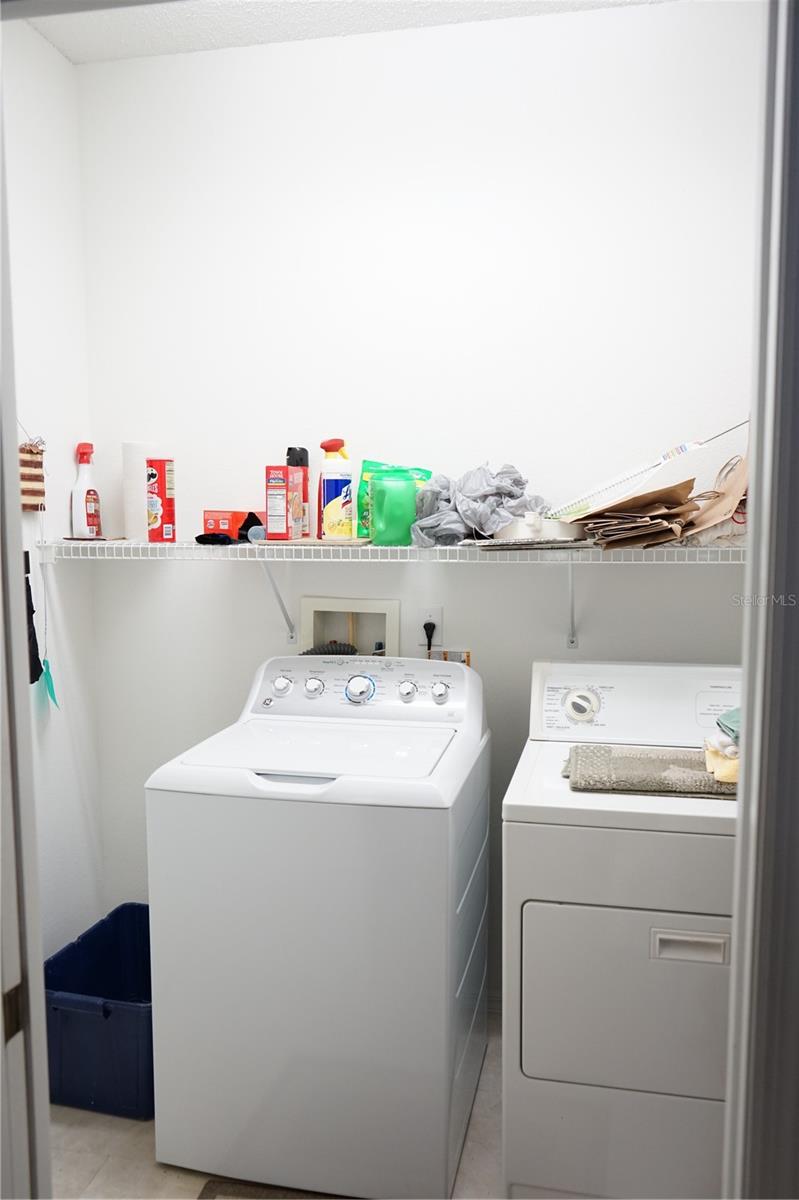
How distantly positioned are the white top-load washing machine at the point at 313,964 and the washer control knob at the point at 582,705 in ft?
1.16

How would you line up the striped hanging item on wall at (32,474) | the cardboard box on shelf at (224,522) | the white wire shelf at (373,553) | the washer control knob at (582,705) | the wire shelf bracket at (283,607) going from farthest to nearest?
the wire shelf bracket at (283,607) < the cardboard box on shelf at (224,522) < the striped hanging item on wall at (32,474) < the washer control knob at (582,705) < the white wire shelf at (373,553)

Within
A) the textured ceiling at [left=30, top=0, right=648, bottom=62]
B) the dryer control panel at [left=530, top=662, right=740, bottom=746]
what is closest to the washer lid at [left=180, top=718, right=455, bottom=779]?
the dryer control panel at [left=530, top=662, right=740, bottom=746]

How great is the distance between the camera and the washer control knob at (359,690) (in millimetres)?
2324

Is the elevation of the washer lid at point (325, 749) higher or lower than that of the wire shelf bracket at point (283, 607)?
lower

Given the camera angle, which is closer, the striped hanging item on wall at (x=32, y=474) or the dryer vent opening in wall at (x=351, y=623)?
the striped hanging item on wall at (x=32, y=474)

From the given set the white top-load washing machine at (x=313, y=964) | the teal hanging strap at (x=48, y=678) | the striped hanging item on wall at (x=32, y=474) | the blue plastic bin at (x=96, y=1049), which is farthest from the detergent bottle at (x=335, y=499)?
the blue plastic bin at (x=96, y=1049)

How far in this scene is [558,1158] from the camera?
179cm

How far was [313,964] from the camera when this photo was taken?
1.85 m

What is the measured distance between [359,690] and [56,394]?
3.77ft

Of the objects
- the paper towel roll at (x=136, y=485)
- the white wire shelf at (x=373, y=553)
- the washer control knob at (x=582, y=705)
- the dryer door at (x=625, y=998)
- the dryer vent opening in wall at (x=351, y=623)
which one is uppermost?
the paper towel roll at (x=136, y=485)

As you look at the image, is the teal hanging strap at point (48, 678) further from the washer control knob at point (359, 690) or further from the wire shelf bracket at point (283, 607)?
the washer control knob at point (359, 690)

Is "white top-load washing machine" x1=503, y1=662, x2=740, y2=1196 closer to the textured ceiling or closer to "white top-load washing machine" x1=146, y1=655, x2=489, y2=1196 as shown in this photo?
"white top-load washing machine" x1=146, y1=655, x2=489, y2=1196

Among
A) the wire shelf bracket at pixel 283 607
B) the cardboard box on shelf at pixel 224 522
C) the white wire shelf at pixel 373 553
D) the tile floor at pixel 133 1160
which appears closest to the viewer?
the tile floor at pixel 133 1160

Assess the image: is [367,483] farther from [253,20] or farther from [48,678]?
[253,20]
